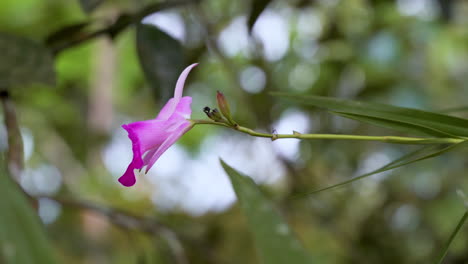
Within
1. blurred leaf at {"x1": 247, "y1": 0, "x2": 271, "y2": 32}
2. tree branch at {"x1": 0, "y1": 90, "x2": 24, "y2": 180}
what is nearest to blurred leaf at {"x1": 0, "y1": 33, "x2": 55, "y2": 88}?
tree branch at {"x1": 0, "y1": 90, "x2": 24, "y2": 180}

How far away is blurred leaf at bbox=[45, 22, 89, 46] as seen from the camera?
455mm

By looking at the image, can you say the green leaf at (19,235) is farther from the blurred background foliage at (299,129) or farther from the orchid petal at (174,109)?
the blurred background foliage at (299,129)

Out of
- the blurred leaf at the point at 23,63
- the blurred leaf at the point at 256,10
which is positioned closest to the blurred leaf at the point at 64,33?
the blurred leaf at the point at 23,63

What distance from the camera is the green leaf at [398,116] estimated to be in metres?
0.25

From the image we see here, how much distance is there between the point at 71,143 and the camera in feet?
4.72

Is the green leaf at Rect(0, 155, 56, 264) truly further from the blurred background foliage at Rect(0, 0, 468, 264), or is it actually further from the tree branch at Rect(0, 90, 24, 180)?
the blurred background foliage at Rect(0, 0, 468, 264)

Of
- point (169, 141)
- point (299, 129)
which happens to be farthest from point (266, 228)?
point (299, 129)

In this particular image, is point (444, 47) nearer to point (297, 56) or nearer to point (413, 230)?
point (297, 56)

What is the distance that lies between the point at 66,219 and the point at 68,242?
137 mm

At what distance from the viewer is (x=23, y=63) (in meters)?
0.41

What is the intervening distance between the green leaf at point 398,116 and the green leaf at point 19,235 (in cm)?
15

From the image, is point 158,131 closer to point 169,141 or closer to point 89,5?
point 169,141

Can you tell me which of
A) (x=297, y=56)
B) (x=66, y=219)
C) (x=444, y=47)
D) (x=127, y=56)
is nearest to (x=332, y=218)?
(x=297, y=56)

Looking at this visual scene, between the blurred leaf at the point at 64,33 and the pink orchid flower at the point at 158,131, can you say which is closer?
the pink orchid flower at the point at 158,131
